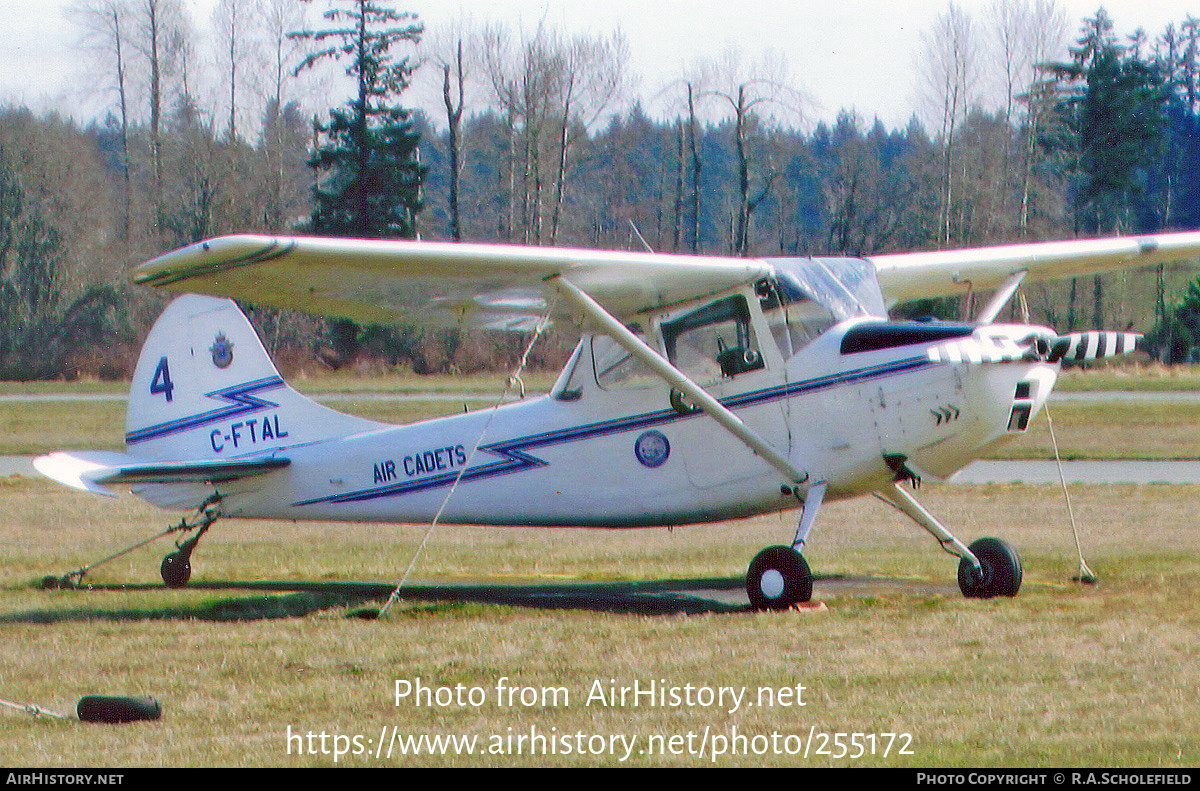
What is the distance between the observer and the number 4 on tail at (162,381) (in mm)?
11438

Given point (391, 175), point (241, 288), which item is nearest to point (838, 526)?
point (241, 288)

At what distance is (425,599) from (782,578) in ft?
8.99

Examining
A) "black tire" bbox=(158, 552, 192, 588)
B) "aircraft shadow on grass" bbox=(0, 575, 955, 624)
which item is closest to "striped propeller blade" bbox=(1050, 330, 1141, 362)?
"aircraft shadow on grass" bbox=(0, 575, 955, 624)

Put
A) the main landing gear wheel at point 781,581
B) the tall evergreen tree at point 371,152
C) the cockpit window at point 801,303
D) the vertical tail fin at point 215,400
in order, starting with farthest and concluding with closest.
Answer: the tall evergreen tree at point 371,152 < the vertical tail fin at point 215,400 < the cockpit window at point 801,303 < the main landing gear wheel at point 781,581

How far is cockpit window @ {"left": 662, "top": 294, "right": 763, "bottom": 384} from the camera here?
954cm

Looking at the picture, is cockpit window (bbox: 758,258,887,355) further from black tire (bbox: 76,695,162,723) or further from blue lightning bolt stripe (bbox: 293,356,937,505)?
black tire (bbox: 76,695,162,723)

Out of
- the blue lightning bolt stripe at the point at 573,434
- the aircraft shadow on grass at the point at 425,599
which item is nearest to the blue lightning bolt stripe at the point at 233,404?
the blue lightning bolt stripe at the point at 573,434

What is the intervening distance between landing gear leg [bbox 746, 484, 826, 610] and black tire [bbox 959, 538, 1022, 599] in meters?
1.29

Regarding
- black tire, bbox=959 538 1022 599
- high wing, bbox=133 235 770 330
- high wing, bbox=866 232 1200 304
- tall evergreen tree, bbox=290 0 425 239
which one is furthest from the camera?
tall evergreen tree, bbox=290 0 425 239

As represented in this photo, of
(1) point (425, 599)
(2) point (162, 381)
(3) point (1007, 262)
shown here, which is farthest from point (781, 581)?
(2) point (162, 381)

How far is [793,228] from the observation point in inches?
4013

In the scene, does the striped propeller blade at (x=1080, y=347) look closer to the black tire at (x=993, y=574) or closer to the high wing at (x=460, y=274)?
the black tire at (x=993, y=574)

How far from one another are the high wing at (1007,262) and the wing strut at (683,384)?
2.22 meters
